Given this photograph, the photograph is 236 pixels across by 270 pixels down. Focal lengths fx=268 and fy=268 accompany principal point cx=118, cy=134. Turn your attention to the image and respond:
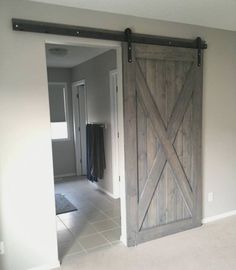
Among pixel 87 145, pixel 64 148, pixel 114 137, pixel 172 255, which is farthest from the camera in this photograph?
pixel 64 148

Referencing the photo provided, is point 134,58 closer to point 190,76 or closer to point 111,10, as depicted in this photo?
point 111,10

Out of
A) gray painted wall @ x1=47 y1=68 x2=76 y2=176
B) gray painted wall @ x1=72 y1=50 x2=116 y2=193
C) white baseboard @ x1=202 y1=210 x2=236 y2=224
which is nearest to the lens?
white baseboard @ x1=202 y1=210 x2=236 y2=224

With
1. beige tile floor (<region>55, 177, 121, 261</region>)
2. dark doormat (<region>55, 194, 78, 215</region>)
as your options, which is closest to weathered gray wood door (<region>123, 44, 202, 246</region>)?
beige tile floor (<region>55, 177, 121, 261</region>)

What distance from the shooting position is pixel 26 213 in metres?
2.46

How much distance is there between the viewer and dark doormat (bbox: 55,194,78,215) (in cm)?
403

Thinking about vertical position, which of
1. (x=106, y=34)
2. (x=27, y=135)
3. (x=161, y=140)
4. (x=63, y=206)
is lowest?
(x=63, y=206)

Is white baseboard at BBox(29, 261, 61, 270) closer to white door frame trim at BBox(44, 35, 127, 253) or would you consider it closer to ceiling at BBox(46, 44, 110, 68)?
white door frame trim at BBox(44, 35, 127, 253)

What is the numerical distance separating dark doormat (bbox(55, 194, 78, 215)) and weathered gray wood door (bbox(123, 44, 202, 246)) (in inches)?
55.5

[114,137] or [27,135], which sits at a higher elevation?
[27,135]

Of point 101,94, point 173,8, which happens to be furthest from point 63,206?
point 173,8

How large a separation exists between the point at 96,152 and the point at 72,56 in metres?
1.78

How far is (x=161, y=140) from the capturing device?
303cm

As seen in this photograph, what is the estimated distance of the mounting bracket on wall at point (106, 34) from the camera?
7.66 feet

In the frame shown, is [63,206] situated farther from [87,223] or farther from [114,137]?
[114,137]
